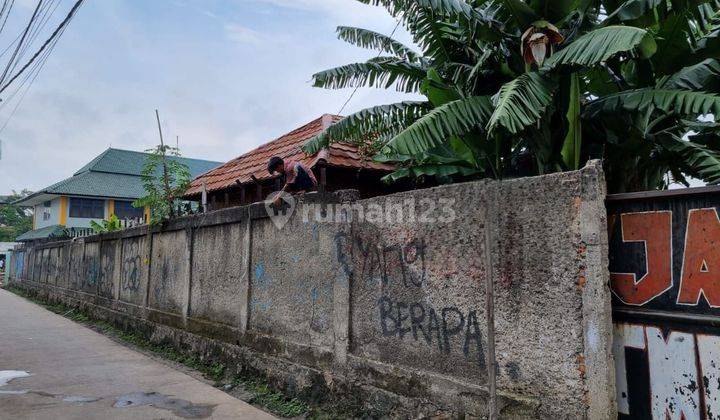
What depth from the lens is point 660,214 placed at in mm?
3004

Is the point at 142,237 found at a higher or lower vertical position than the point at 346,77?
lower

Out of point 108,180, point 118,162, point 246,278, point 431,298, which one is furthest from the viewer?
point 118,162

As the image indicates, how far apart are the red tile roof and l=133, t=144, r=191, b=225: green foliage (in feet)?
1.74

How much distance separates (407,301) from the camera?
4234 mm

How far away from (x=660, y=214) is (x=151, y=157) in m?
8.35

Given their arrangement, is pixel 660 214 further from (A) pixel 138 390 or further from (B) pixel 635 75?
(A) pixel 138 390

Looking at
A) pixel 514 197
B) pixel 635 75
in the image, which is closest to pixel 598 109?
pixel 635 75

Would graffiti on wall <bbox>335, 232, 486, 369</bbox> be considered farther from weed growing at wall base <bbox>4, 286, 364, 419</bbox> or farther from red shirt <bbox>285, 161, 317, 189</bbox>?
red shirt <bbox>285, 161, 317, 189</bbox>

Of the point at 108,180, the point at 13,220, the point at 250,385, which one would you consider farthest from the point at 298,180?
the point at 13,220

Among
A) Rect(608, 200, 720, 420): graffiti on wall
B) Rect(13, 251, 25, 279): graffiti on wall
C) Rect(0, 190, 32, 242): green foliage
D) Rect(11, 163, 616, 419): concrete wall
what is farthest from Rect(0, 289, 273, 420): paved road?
Rect(0, 190, 32, 242): green foliage

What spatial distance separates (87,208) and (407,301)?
3187 cm

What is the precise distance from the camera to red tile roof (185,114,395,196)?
6.96m

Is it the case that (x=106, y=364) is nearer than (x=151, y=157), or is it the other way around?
(x=106, y=364)

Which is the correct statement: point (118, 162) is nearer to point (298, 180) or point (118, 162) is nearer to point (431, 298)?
point (298, 180)
